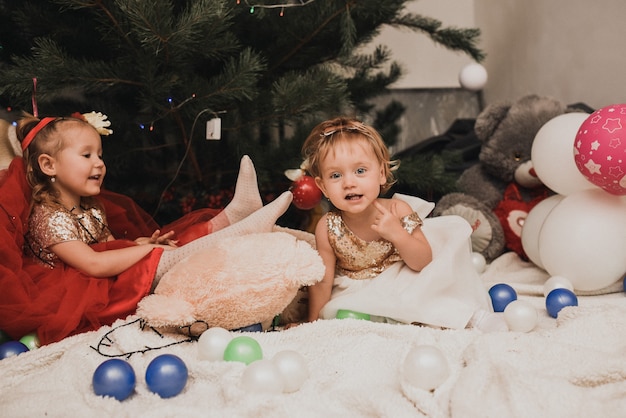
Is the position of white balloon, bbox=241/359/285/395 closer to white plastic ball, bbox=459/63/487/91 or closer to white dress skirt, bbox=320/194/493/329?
white dress skirt, bbox=320/194/493/329

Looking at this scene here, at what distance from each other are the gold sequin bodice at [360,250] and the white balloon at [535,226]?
0.47m

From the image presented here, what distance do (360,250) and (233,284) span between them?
13.6 inches

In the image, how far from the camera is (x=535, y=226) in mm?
1708

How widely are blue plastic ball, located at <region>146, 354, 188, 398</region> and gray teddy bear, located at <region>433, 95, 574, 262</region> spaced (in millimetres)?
1167

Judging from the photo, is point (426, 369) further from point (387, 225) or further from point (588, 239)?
point (588, 239)

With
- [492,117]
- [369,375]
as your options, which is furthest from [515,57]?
[369,375]

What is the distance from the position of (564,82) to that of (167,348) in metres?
1.79

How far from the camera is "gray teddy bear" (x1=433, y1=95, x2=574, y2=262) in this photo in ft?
6.24

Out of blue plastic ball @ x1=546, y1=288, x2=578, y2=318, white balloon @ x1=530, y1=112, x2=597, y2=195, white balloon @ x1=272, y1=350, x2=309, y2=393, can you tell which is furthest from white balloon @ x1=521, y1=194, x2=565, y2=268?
white balloon @ x1=272, y1=350, x2=309, y2=393

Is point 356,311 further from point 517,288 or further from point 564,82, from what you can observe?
point 564,82

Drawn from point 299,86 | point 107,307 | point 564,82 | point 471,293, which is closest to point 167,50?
A: point 299,86

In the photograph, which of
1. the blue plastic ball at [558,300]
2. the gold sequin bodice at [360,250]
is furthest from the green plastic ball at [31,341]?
the blue plastic ball at [558,300]

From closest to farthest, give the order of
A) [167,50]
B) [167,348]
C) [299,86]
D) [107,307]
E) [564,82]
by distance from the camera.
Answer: [167,348] → [107,307] → [167,50] → [299,86] → [564,82]

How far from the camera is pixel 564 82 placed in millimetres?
2252
